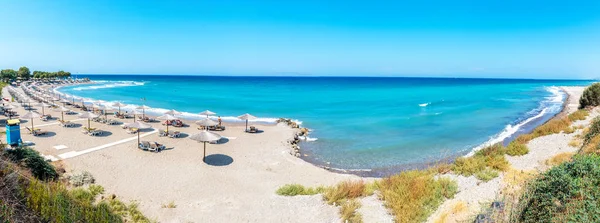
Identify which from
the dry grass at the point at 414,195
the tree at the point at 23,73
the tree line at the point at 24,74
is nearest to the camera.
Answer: the dry grass at the point at 414,195

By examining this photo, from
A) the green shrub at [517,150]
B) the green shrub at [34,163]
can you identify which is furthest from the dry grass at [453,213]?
the green shrub at [34,163]

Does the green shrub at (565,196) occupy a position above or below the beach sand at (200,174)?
above

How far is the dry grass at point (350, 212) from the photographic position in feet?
A: 22.7

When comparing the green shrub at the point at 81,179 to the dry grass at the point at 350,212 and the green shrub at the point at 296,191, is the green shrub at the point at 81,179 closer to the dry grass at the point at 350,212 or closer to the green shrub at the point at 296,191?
the green shrub at the point at 296,191

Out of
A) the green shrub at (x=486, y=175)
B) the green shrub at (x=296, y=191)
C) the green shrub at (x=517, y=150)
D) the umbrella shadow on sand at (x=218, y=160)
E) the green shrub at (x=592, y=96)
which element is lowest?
the umbrella shadow on sand at (x=218, y=160)

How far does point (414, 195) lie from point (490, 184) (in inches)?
100

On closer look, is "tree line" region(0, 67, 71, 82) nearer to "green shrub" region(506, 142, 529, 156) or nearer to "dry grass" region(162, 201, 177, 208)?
"dry grass" region(162, 201, 177, 208)

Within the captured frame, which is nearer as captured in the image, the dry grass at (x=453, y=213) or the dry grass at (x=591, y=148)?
the dry grass at (x=453, y=213)

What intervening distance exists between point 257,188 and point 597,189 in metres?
9.38

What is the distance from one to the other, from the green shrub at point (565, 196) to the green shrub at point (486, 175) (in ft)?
10.9

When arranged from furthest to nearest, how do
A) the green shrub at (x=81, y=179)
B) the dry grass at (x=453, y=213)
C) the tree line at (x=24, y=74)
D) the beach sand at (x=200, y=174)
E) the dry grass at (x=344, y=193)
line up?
the tree line at (x=24, y=74)
the green shrub at (x=81, y=179)
the beach sand at (x=200, y=174)
the dry grass at (x=344, y=193)
the dry grass at (x=453, y=213)

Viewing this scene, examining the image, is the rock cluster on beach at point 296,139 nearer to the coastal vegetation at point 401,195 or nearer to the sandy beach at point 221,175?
the sandy beach at point 221,175

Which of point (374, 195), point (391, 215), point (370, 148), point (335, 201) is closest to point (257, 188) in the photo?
point (335, 201)

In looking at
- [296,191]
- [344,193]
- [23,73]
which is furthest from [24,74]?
[344,193]
